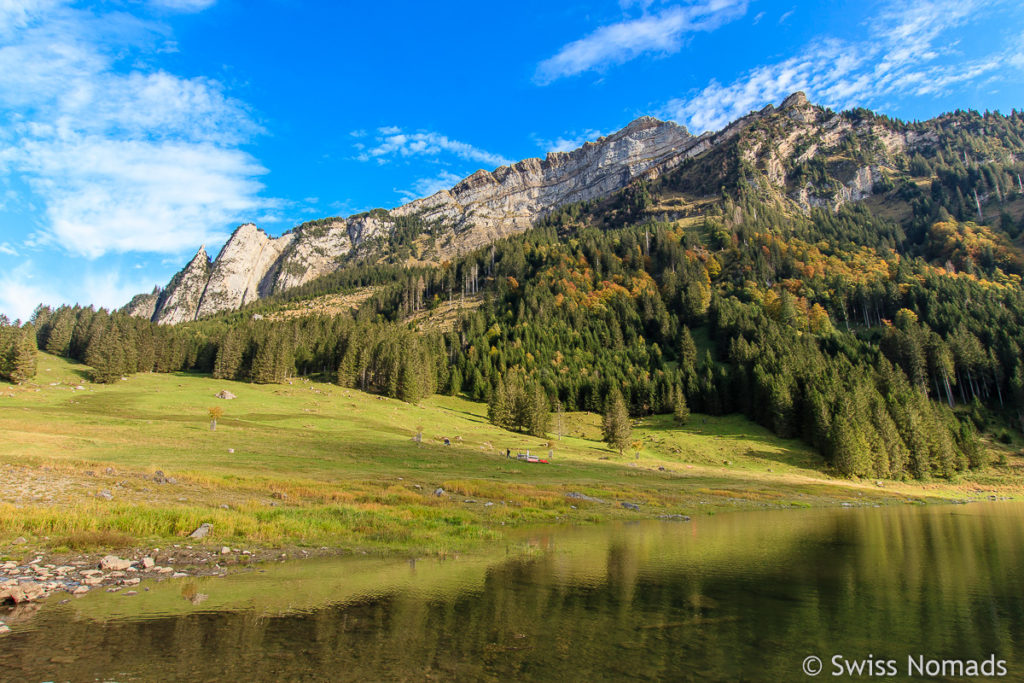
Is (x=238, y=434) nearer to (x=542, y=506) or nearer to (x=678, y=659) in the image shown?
(x=542, y=506)

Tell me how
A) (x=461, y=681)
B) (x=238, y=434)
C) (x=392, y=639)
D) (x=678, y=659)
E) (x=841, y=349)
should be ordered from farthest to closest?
(x=841, y=349) < (x=238, y=434) < (x=392, y=639) < (x=678, y=659) < (x=461, y=681)

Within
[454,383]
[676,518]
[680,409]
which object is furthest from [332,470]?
[680,409]

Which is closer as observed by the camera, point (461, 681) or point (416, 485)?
point (461, 681)

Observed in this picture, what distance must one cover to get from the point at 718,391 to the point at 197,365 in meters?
135

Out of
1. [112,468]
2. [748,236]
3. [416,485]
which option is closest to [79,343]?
[112,468]

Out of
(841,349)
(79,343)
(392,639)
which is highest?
(841,349)

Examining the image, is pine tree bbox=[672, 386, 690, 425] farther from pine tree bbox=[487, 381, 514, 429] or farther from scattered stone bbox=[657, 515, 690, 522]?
scattered stone bbox=[657, 515, 690, 522]

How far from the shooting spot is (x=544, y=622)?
37.6 ft

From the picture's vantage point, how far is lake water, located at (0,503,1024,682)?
339 inches

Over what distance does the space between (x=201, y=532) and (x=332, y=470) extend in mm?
23392

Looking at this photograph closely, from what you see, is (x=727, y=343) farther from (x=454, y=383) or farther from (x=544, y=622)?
(x=544, y=622)

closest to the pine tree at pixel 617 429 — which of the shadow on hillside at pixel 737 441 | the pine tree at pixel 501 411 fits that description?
the shadow on hillside at pixel 737 441

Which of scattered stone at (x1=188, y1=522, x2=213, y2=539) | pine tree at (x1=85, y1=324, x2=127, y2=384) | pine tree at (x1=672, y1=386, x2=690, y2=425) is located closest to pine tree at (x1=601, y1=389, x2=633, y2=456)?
pine tree at (x1=672, y1=386, x2=690, y2=425)

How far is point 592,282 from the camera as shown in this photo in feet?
591
